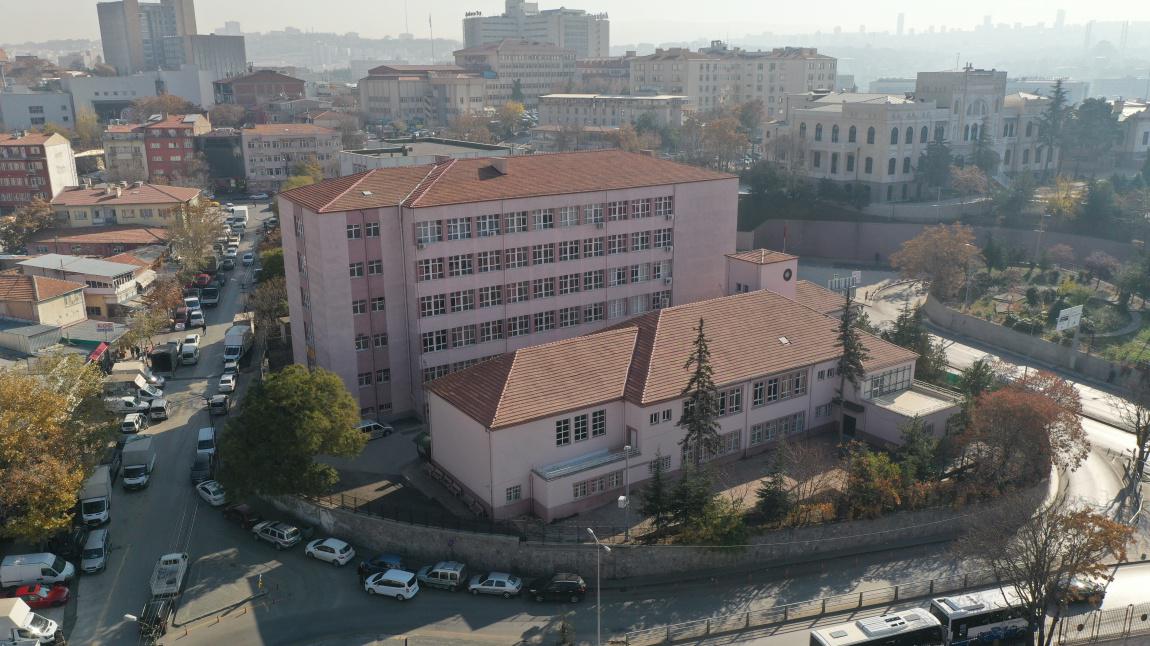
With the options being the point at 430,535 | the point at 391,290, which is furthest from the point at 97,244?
the point at 430,535

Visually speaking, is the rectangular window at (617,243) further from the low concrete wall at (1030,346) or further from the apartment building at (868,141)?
the apartment building at (868,141)

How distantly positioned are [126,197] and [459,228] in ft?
190

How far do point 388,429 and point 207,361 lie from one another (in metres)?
19.5

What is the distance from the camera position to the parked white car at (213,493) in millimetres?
38638

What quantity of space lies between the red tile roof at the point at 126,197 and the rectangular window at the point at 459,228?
5352 cm

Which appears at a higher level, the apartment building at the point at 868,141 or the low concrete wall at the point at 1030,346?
the apartment building at the point at 868,141

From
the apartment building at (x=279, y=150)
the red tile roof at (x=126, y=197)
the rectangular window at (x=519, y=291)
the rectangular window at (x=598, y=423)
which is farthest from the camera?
the apartment building at (x=279, y=150)

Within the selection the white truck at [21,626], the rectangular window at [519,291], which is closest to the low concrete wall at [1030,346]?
the rectangular window at [519,291]

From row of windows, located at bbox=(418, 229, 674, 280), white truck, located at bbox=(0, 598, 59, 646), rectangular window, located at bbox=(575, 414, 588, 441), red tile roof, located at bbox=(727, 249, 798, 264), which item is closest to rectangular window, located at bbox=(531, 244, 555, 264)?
row of windows, located at bbox=(418, 229, 674, 280)

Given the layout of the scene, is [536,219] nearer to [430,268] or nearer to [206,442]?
[430,268]

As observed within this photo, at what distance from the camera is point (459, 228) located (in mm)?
44906

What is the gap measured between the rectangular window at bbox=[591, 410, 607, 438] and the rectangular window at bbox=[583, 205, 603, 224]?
49.1 feet

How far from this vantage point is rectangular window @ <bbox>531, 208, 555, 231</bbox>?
47125 millimetres

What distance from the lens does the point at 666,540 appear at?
34250 millimetres
